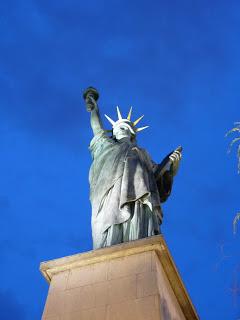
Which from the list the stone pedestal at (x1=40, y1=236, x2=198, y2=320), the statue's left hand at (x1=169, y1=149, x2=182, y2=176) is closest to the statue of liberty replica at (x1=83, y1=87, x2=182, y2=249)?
the statue's left hand at (x1=169, y1=149, x2=182, y2=176)

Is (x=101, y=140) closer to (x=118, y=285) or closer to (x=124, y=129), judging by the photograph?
(x=124, y=129)

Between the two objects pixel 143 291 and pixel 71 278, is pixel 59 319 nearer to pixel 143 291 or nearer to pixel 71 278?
pixel 71 278

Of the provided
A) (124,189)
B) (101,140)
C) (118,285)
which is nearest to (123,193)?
(124,189)

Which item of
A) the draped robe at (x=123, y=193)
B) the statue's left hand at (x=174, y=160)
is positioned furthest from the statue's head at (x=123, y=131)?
the statue's left hand at (x=174, y=160)

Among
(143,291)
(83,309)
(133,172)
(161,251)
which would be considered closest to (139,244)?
(161,251)

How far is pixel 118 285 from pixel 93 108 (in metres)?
4.39

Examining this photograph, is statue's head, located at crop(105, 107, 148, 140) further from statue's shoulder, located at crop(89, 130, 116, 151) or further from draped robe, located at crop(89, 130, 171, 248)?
draped robe, located at crop(89, 130, 171, 248)

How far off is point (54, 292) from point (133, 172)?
214cm

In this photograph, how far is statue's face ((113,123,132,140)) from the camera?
8.51 m

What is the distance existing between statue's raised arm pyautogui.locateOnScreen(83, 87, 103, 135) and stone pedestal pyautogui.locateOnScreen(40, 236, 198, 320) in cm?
325

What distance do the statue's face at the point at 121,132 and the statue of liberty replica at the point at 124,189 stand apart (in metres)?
0.04

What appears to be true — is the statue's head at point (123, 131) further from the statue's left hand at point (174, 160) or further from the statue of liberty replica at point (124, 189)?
the statue's left hand at point (174, 160)

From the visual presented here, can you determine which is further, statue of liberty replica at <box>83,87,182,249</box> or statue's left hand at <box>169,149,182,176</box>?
statue's left hand at <box>169,149,182,176</box>

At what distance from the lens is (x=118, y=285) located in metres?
5.18
